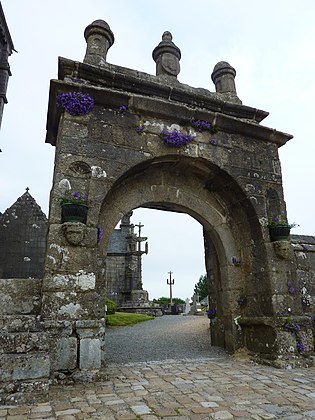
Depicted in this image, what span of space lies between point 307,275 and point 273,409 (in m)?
3.57

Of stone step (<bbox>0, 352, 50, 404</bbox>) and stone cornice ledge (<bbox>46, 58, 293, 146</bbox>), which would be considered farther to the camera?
stone cornice ledge (<bbox>46, 58, 293, 146</bbox>)

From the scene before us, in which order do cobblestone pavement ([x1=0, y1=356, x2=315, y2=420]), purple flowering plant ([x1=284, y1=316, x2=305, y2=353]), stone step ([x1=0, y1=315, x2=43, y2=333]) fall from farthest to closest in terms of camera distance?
purple flowering plant ([x1=284, y1=316, x2=305, y2=353]) < stone step ([x1=0, y1=315, x2=43, y2=333]) < cobblestone pavement ([x1=0, y1=356, x2=315, y2=420])

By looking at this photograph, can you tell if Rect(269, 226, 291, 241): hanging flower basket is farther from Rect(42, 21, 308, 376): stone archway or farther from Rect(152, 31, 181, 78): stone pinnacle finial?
Rect(152, 31, 181, 78): stone pinnacle finial

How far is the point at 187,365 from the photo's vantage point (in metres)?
4.40

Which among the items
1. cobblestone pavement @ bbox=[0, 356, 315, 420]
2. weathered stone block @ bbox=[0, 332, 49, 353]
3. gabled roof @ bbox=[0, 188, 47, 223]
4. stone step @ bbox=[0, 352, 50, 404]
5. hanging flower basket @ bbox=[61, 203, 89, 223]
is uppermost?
gabled roof @ bbox=[0, 188, 47, 223]

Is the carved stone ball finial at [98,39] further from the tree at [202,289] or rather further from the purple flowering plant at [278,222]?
the tree at [202,289]

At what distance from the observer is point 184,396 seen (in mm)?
2990

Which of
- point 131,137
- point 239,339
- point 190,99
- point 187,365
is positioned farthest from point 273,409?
point 190,99

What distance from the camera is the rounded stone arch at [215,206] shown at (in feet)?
17.3

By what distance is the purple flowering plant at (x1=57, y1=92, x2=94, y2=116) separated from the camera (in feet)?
15.3

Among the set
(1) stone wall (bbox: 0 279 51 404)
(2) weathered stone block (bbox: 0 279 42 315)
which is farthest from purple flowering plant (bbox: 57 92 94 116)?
(1) stone wall (bbox: 0 279 51 404)

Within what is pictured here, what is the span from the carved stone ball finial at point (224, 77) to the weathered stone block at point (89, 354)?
5.36 metres

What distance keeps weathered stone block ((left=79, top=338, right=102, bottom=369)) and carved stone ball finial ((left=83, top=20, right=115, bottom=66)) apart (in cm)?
449

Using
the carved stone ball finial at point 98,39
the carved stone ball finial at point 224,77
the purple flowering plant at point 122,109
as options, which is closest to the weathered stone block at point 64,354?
the purple flowering plant at point 122,109
